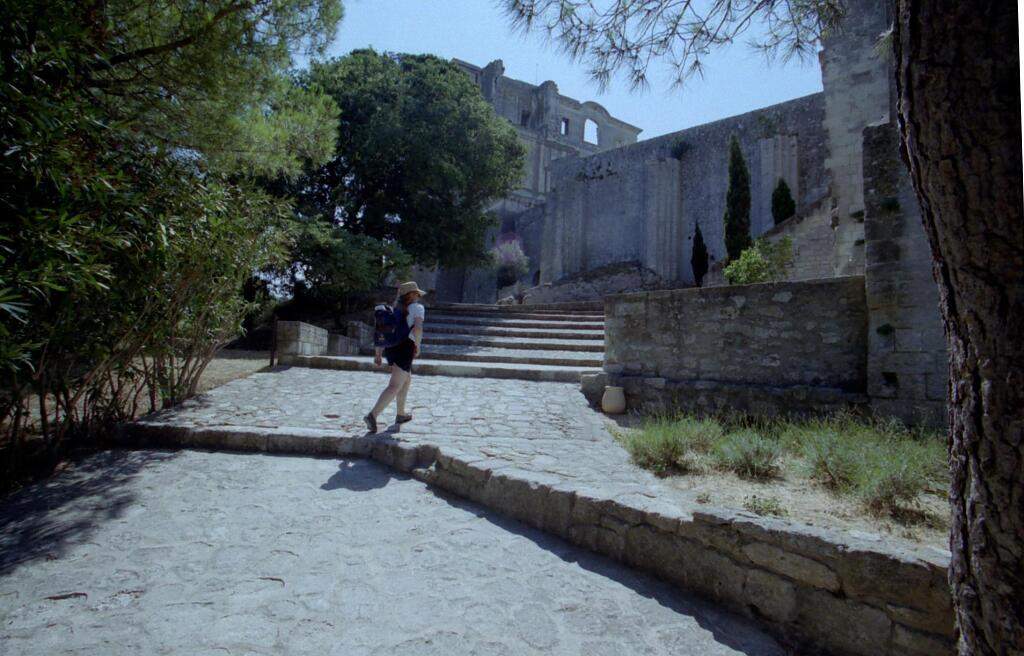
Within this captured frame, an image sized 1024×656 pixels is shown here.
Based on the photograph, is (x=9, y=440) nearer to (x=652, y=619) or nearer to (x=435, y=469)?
(x=435, y=469)

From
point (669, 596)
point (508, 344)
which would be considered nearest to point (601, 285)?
point (508, 344)

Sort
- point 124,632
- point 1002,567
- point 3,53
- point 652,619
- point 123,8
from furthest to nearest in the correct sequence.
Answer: point 123,8 < point 3,53 < point 652,619 < point 124,632 < point 1002,567

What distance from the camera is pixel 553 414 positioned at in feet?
22.0

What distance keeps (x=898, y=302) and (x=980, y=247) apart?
5014 mm

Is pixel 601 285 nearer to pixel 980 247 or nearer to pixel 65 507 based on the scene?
pixel 65 507

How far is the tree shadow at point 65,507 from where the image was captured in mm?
3277

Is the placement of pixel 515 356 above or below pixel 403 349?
below

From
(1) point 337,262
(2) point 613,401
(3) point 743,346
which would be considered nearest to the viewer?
(3) point 743,346

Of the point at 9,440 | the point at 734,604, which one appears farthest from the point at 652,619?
the point at 9,440

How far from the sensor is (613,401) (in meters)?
7.26

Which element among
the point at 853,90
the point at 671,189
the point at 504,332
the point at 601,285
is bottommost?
the point at 504,332

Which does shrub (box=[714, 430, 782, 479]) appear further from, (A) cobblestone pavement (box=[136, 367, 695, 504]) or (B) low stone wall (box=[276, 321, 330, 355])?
(B) low stone wall (box=[276, 321, 330, 355])

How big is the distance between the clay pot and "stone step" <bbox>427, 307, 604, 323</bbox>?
6150 mm

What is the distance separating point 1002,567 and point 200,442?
6.17 metres
